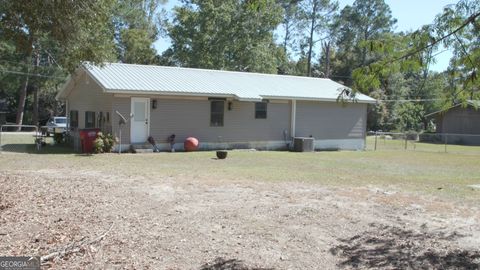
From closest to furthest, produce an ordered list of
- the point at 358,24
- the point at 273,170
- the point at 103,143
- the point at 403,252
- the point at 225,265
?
1. the point at 225,265
2. the point at 403,252
3. the point at 273,170
4. the point at 103,143
5. the point at 358,24

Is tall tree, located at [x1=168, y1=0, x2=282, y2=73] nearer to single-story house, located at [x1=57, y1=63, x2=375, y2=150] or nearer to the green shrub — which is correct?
Answer: single-story house, located at [x1=57, y1=63, x2=375, y2=150]

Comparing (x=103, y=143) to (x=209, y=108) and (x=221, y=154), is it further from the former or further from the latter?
(x=209, y=108)

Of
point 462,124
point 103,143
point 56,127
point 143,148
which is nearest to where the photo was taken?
point 103,143

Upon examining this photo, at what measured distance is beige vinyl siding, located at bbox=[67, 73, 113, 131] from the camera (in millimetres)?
19109

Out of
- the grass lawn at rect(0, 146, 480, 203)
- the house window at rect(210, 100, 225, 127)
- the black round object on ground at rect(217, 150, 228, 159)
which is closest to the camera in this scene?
the grass lawn at rect(0, 146, 480, 203)

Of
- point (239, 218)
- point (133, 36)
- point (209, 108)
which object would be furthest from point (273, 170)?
point (133, 36)

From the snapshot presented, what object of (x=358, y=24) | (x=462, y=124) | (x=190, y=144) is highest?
(x=358, y=24)

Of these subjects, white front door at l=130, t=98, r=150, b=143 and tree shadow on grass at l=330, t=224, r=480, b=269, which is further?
white front door at l=130, t=98, r=150, b=143

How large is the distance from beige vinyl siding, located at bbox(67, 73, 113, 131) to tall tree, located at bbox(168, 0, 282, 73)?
14.5 m

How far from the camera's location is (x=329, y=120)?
79.9 feet

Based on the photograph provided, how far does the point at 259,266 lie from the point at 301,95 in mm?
18182

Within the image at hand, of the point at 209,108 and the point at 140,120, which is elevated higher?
the point at 209,108

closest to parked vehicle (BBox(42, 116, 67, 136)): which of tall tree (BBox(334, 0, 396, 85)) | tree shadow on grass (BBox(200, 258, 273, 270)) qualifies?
tree shadow on grass (BBox(200, 258, 273, 270))

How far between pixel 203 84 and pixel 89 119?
5.07 metres
